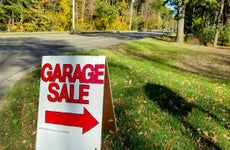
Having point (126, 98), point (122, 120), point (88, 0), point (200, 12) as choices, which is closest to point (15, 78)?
point (126, 98)

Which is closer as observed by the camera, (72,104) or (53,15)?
(72,104)

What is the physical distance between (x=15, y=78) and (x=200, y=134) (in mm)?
5864

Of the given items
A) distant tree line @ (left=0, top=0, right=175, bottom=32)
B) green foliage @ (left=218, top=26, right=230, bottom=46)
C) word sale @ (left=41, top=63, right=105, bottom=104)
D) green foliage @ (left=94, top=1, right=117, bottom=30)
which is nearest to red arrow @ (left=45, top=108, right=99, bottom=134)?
word sale @ (left=41, top=63, right=105, bottom=104)

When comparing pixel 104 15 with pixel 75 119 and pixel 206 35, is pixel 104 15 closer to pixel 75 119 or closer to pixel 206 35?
pixel 206 35

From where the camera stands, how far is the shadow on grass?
4.24 meters

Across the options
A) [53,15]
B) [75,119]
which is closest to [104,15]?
[53,15]

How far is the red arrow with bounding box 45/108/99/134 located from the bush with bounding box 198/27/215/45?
27362 mm

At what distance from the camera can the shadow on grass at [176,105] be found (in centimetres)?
424

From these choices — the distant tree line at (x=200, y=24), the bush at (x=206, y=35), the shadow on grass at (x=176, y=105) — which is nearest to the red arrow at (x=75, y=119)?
the shadow on grass at (x=176, y=105)

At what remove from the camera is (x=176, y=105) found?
18.9ft

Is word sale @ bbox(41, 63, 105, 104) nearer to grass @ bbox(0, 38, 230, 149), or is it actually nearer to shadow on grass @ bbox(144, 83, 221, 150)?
grass @ bbox(0, 38, 230, 149)

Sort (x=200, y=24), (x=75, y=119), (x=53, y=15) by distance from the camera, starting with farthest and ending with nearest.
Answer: (x=53, y=15), (x=200, y=24), (x=75, y=119)

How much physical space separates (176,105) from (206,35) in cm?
2480

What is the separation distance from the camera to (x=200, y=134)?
14.7ft
